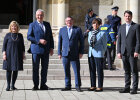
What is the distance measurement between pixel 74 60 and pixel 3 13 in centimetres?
1009

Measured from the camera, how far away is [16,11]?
2233cm

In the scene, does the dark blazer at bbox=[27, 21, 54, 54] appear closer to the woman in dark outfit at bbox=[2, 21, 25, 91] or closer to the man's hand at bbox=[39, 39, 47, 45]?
the man's hand at bbox=[39, 39, 47, 45]

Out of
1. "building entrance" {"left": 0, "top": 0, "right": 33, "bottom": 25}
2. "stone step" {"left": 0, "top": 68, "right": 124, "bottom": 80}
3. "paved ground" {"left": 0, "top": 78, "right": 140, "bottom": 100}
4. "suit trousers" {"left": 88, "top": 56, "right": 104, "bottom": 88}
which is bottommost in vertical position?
"paved ground" {"left": 0, "top": 78, "right": 140, "bottom": 100}

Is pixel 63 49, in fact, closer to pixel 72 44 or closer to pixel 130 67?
pixel 72 44

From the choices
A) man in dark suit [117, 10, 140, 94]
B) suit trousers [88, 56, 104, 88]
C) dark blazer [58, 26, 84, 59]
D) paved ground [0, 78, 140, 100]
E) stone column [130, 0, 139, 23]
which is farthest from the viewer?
stone column [130, 0, 139, 23]

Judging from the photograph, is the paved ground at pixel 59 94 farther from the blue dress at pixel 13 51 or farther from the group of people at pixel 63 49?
the blue dress at pixel 13 51

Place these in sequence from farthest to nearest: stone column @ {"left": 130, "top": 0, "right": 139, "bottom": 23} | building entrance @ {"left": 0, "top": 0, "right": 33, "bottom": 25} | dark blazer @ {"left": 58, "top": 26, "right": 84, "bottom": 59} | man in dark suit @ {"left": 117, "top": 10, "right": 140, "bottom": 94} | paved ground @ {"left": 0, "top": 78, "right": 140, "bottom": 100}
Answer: building entrance @ {"left": 0, "top": 0, "right": 33, "bottom": 25}
stone column @ {"left": 130, "top": 0, "right": 139, "bottom": 23}
dark blazer @ {"left": 58, "top": 26, "right": 84, "bottom": 59}
man in dark suit @ {"left": 117, "top": 10, "right": 140, "bottom": 94}
paved ground @ {"left": 0, "top": 78, "right": 140, "bottom": 100}

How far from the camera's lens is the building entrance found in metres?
21.7

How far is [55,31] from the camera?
62.9 feet

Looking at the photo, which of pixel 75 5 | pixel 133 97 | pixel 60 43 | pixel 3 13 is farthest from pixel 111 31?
pixel 3 13

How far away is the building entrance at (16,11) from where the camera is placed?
21734 millimetres

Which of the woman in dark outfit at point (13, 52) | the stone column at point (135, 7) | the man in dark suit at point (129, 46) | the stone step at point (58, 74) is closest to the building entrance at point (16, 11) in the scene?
the stone column at point (135, 7)

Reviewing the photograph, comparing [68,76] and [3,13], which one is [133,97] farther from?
[3,13]

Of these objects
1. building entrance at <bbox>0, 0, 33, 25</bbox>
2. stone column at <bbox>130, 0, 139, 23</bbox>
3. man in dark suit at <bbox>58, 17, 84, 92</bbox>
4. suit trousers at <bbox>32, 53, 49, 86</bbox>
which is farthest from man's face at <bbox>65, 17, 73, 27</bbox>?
building entrance at <bbox>0, 0, 33, 25</bbox>
